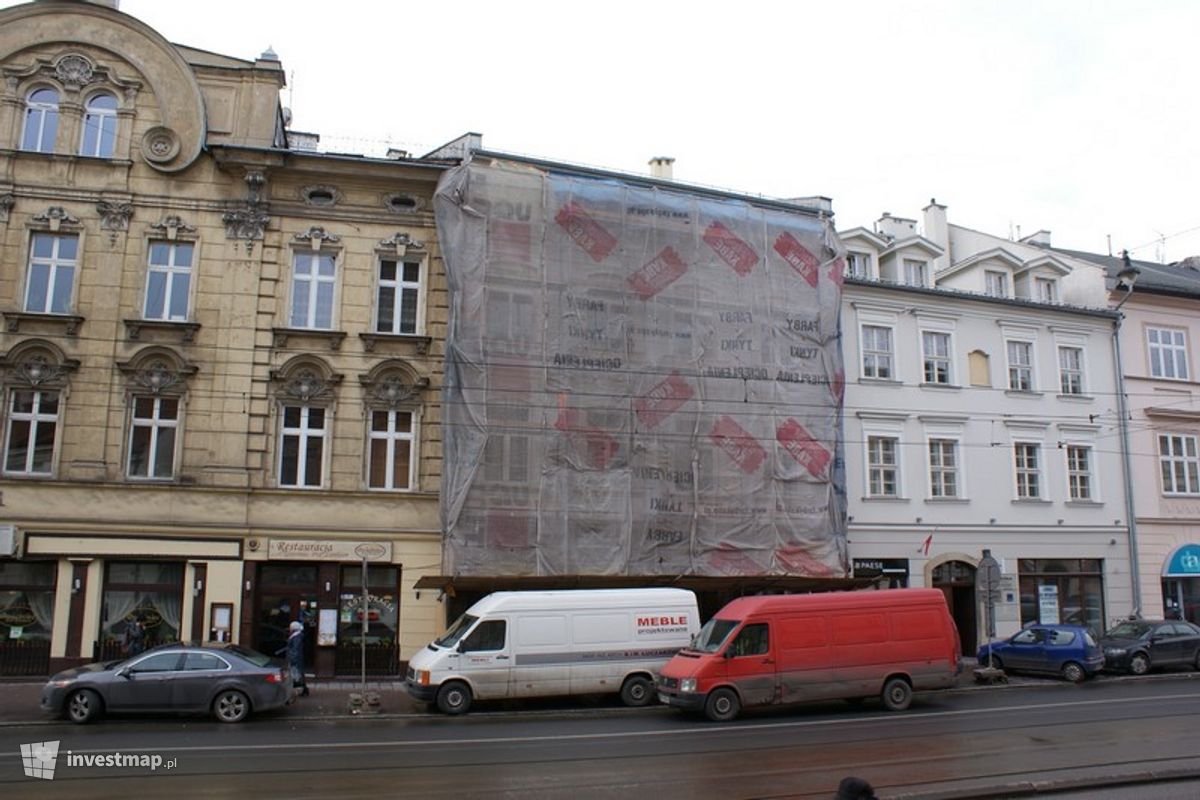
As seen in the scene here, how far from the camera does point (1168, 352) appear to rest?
32406 millimetres

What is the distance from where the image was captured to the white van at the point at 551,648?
59.1 ft

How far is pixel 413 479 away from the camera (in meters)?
23.5

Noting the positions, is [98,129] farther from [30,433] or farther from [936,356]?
[936,356]

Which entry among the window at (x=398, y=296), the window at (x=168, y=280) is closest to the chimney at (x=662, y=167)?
the window at (x=398, y=296)

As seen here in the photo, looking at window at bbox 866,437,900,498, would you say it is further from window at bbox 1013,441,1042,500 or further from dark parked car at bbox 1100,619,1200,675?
dark parked car at bbox 1100,619,1200,675

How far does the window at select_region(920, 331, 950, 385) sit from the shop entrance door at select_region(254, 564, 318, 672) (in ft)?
63.2

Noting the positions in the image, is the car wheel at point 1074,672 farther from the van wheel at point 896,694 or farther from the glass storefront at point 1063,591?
the van wheel at point 896,694

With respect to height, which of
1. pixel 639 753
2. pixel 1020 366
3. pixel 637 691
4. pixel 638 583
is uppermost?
pixel 1020 366

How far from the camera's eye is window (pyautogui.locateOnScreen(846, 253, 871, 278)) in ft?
97.3

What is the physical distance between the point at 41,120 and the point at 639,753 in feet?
70.0

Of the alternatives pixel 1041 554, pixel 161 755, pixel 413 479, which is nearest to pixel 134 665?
pixel 161 755

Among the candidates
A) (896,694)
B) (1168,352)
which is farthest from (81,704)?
(1168,352)

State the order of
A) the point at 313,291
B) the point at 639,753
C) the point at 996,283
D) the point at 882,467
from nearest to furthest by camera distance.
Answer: the point at 639,753, the point at 313,291, the point at 882,467, the point at 996,283

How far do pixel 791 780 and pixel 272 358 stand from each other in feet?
55.4
